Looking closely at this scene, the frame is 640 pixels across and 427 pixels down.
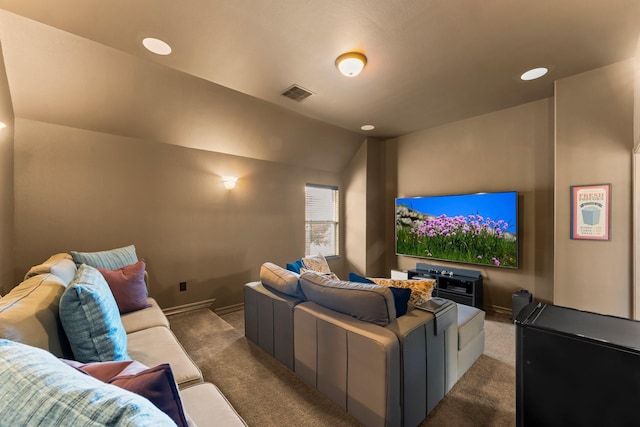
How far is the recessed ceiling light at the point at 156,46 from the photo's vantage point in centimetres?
225

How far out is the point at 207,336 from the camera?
290 cm

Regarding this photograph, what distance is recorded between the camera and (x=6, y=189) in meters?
2.37

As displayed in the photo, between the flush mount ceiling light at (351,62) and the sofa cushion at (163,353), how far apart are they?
8.56ft

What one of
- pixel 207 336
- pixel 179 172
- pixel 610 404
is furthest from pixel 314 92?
pixel 610 404

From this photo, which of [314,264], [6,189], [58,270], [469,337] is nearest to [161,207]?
[6,189]

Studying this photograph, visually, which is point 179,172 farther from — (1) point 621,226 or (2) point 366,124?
(1) point 621,226

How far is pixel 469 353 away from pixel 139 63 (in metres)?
4.15

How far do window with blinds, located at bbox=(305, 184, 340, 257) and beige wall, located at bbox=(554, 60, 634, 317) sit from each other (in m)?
3.35

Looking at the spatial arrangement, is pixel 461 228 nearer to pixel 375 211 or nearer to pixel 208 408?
pixel 375 211

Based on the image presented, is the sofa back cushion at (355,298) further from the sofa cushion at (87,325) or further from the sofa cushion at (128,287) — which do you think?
the sofa cushion at (128,287)

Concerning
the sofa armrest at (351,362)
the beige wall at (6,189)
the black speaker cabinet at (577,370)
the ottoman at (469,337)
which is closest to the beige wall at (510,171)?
the ottoman at (469,337)

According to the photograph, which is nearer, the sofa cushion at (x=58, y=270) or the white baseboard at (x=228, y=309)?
the sofa cushion at (x=58, y=270)

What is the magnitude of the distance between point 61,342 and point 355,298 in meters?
1.50

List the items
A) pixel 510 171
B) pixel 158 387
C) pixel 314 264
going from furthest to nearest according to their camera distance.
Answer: pixel 510 171, pixel 314 264, pixel 158 387
